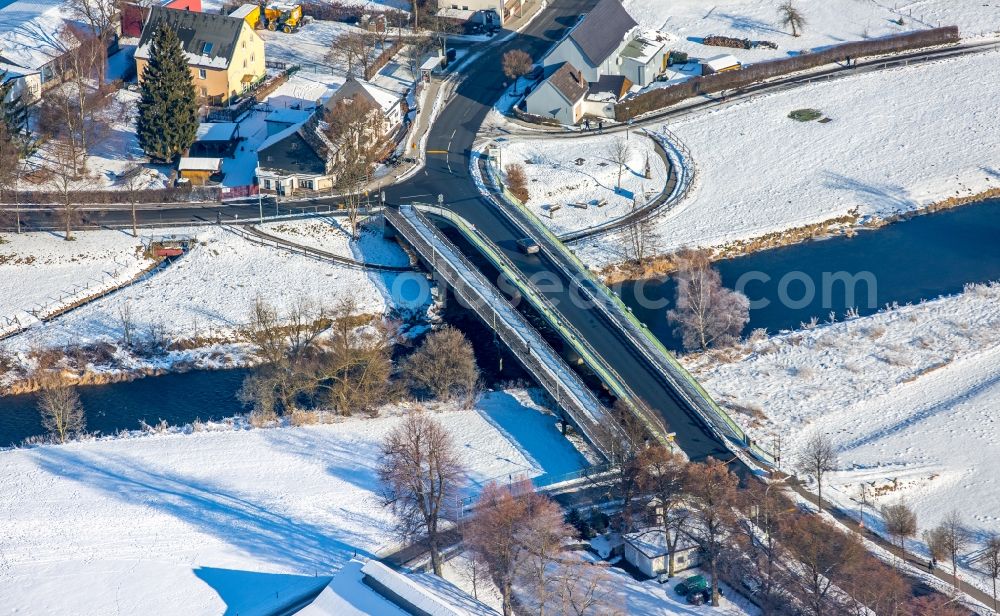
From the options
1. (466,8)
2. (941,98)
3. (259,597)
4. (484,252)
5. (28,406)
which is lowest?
(259,597)

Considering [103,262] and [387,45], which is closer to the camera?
[103,262]

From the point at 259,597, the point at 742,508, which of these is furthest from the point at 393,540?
the point at 742,508

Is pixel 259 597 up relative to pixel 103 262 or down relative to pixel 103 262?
down

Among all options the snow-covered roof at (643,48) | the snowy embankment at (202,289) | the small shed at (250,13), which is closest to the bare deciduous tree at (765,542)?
the snowy embankment at (202,289)

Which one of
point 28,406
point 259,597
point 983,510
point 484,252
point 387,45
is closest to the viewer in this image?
point 259,597

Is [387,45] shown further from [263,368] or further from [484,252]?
[263,368]
